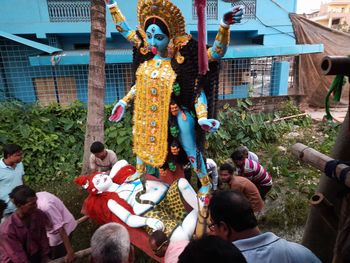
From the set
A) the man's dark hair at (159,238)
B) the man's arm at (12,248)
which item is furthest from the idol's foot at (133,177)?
the man's arm at (12,248)

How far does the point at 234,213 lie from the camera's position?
1.50m

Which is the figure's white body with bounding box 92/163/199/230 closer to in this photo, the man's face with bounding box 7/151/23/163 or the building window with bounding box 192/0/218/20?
the man's face with bounding box 7/151/23/163

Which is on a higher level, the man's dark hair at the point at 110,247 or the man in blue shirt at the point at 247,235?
the man in blue shirt at the point at 247,235

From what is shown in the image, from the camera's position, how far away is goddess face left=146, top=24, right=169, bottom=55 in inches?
108

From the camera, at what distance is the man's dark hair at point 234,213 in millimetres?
1498

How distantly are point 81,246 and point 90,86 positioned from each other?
2.36m

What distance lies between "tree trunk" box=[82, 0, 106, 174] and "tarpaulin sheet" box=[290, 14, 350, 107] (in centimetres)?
698

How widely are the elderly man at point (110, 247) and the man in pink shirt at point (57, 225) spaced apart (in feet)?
3.67

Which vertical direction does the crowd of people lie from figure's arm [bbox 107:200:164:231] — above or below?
above

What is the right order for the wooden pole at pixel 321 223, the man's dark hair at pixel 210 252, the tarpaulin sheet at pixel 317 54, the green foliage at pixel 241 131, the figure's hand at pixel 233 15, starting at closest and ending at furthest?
the man's dark hair at pixel 210 252 → the wooden pole at pixel 321 223 → the figure's hand at pixel 233 15 → the green foliage at pixel 241 131 → the tarpaulin sheet at pixel 317 54

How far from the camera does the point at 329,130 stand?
288 inches

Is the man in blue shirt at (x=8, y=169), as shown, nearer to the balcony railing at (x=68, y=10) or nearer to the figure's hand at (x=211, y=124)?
the figure's hand at (x=211, y=124)

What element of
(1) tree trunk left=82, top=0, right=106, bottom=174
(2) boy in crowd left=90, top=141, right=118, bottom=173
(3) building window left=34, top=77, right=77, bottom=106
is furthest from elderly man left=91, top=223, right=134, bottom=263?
(3) building window left=34, top=77, right=77, bottom=106

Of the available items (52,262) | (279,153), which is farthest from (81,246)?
(279,153)
